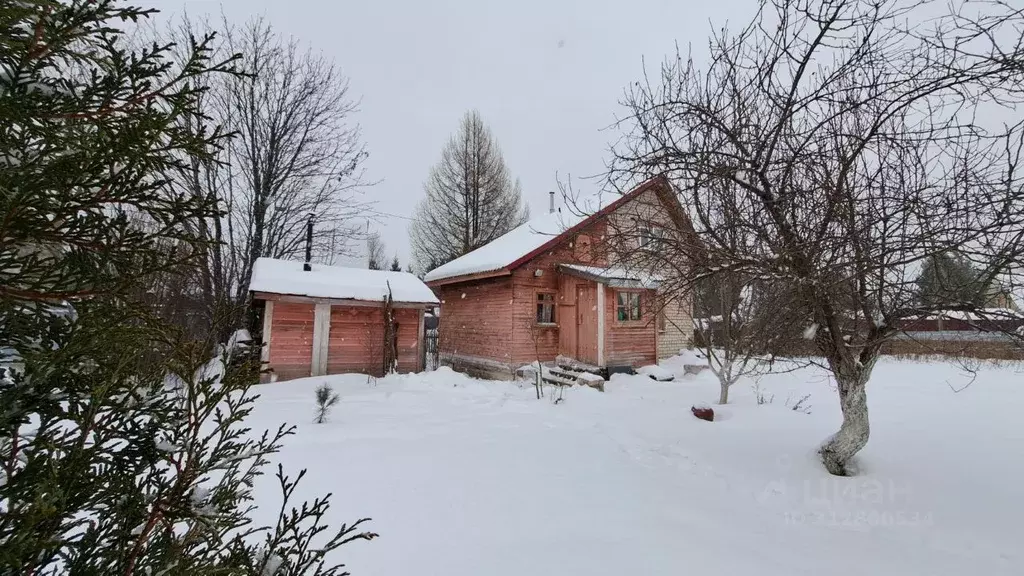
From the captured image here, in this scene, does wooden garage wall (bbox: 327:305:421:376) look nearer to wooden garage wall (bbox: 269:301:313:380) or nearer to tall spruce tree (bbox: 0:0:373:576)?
wooden garage wall (bbox: 269:301:313:380)

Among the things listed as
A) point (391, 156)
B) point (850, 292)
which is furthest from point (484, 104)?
point (850, 292)

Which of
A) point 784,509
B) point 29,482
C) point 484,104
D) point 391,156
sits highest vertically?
point 484,104

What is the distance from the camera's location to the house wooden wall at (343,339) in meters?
11.0

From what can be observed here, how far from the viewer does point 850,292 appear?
4.07 metres

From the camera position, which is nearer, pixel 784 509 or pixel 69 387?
pixel 69 387

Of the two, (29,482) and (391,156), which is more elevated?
(391,156)

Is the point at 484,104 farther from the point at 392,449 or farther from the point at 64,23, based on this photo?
the point at 64,23

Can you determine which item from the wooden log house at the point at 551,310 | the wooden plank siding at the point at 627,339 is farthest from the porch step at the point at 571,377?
the wooden plank siding at the point at 627,339

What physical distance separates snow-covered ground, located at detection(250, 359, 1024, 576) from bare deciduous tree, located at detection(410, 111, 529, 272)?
54.7 feet

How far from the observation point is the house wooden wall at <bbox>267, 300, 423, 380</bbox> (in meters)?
11.0

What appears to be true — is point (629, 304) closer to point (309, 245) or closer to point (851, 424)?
point (851, 424)

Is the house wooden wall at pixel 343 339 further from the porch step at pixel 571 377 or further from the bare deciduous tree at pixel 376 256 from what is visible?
the bare deciduous tree at pixel 376 256

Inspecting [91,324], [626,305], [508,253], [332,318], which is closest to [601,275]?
[626,305]

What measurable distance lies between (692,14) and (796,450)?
521cm
